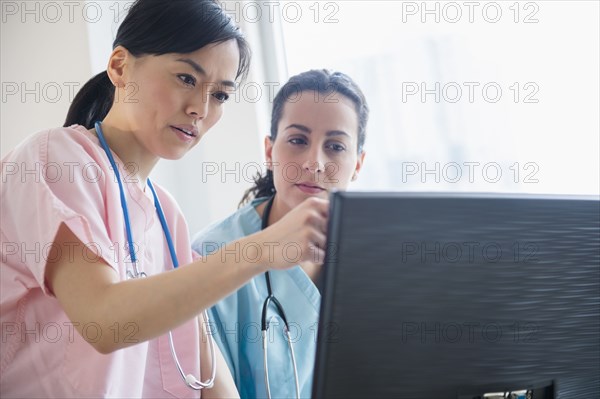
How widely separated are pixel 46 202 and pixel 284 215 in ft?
1.47

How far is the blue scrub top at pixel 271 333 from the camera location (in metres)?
1.14

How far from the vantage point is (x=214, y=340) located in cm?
115

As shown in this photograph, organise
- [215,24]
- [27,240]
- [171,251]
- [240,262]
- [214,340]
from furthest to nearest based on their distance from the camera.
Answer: [214,340]
[171,251]
[215,24]
[27,240]
[240,262]

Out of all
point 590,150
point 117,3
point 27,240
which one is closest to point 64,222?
point 27,240

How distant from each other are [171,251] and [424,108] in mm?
884

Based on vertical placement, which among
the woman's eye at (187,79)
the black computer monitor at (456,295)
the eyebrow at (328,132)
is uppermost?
the woman's eye at (187,79)

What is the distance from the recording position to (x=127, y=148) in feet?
3.14

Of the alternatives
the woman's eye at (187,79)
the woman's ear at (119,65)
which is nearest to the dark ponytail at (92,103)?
the woman's ear at (119,65)

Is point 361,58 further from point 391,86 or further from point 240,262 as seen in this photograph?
point 240,262

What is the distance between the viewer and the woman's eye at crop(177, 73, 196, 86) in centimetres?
89

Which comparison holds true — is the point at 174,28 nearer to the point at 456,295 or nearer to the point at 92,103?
the point at 92,103

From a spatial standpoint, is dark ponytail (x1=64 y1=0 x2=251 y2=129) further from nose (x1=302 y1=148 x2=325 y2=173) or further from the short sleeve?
nose (x1=302 y1=148 x2=325 y2=173)

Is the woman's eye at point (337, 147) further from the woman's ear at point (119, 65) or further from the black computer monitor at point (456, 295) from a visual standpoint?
the black computer monitor at point (456, 295)

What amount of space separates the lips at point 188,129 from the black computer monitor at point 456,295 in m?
0.51
